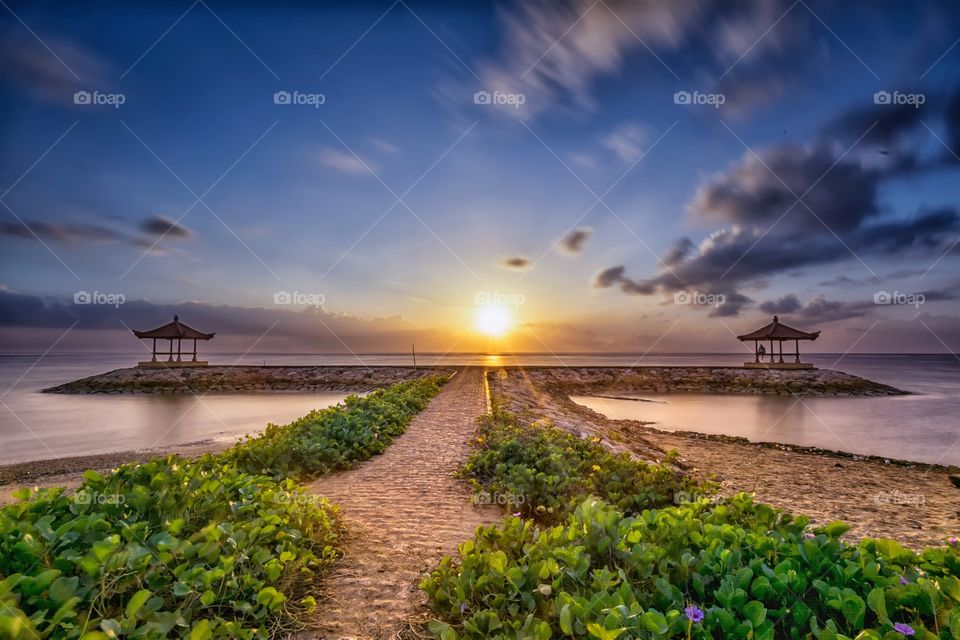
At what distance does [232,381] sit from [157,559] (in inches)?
1397

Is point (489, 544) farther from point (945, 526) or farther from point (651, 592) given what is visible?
point (945, 526)

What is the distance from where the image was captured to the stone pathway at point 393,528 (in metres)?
2.83

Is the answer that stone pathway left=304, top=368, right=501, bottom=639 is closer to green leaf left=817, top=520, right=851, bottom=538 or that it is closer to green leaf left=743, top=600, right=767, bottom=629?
green leaf left=743, top=600, right=767, bottom=629

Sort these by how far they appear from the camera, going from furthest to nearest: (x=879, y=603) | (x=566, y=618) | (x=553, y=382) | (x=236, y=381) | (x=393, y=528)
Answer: (x=236, y=381) < (x=553, y=382) < (x=393, y=528) < (x=566, y=618) < (x=879, y=603)

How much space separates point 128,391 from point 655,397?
116ft

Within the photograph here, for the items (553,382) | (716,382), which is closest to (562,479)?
(553,382)

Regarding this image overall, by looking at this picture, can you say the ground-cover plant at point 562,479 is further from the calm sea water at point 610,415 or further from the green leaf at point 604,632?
the calm sea water at point 610,415

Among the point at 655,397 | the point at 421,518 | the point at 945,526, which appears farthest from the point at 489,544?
the point at 655,397

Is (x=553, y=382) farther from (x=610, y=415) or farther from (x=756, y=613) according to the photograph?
(x=756, y=613)

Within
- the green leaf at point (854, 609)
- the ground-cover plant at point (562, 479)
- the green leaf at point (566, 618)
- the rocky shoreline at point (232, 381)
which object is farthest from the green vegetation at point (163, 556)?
the rocky shoreline at point (232, 381)

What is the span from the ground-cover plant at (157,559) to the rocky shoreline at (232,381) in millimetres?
27298

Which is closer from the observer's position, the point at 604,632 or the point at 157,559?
the point at 604,632

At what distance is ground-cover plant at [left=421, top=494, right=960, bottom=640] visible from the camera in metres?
1.99

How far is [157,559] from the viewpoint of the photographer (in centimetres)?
252
